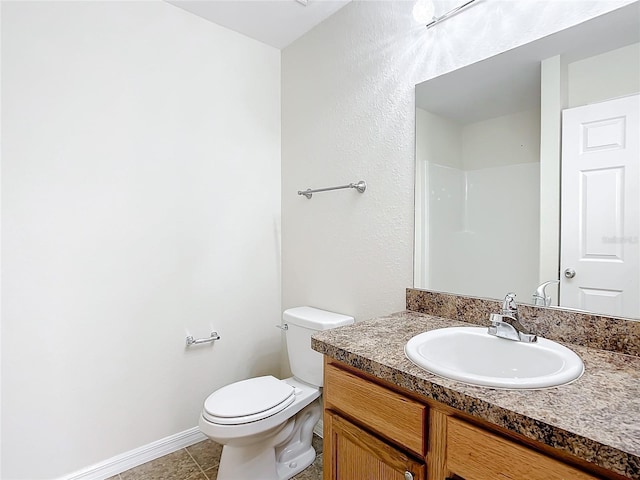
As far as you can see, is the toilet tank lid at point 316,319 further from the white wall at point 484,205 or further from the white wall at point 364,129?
the white wall at point 484,205

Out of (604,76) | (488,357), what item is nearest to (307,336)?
(488,357)

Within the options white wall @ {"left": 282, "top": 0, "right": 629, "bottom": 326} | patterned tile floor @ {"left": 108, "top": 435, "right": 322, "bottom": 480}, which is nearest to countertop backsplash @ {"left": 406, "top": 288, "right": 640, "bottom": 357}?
white wall @ {"left": 282, "top": 0, "right": 629, "bottom": 326}

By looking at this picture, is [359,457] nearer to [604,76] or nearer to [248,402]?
[248,402]

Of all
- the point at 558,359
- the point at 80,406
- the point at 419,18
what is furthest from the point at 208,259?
the point at 558,359

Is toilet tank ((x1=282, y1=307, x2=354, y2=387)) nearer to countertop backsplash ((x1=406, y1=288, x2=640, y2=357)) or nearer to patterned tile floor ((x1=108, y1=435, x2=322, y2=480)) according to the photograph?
patterned tile floor ((x1=108, y1=435, x2=322, y2=480))

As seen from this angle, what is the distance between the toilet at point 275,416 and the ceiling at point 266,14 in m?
1.67

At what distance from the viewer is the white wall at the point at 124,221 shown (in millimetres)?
1518

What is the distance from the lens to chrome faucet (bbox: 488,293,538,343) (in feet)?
3.44

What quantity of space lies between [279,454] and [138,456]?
0.74m

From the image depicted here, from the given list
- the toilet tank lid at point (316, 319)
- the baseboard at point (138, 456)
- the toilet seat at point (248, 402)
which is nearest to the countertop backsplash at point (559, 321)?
the toilet tank lid at point (316, 319)

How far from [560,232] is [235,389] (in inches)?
59.7

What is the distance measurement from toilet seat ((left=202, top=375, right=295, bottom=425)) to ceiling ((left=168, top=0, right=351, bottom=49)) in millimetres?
1988

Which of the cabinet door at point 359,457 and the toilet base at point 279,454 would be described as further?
the toilet base at point 279,454

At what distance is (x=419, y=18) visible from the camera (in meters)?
1.42
